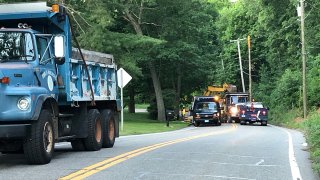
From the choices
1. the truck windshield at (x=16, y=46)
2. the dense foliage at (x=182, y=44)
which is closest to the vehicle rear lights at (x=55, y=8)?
the truck windshield at (x=16, y=46)

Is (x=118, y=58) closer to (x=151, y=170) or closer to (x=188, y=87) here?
(x=188, y=87)

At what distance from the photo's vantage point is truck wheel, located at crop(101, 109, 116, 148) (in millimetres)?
15836

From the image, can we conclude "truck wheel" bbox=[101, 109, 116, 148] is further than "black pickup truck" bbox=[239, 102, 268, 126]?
No

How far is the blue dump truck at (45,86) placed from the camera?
1062 cm

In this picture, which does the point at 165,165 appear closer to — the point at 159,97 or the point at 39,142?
the point at 39,142

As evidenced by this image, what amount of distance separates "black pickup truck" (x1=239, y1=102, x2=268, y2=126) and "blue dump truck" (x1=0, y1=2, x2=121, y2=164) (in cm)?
2907

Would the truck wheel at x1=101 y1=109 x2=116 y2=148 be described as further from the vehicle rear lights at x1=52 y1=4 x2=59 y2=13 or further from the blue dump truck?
the vehicle rear lights at x1=52 y1=4 x2=59 y2=13

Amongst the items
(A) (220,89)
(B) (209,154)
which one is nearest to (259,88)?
(A) (220,89)

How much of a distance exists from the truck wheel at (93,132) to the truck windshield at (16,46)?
3.50m

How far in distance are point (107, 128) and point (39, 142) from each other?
16.8 feet

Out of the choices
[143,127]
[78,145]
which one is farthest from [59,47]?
[143,127]

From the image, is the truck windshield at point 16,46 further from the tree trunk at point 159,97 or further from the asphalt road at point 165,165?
the tree trunk at point 159,97

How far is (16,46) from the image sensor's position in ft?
37.2

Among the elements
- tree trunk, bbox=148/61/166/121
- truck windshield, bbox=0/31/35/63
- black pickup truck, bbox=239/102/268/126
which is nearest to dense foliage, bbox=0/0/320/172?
tree trunk, bbox=148/61/166/121
